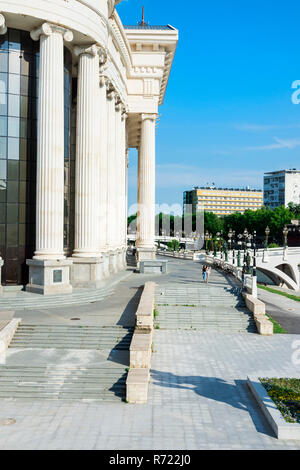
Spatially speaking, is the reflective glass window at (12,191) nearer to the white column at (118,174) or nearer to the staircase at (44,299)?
the staircase at (44,299)

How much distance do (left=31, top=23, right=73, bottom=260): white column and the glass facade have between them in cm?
146

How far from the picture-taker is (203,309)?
88.8 ft

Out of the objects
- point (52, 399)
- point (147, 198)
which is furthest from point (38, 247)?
point (147, 198)

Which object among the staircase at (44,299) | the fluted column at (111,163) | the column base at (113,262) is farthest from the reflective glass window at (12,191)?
the column base at (113,262)

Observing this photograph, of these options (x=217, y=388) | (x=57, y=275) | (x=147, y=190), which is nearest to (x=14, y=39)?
(x=57, y=275)

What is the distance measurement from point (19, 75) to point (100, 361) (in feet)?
61.9

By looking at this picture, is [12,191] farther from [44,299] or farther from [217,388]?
[217,388]

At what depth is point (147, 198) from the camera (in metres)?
48.0

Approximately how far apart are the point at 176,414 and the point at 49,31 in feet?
74.2

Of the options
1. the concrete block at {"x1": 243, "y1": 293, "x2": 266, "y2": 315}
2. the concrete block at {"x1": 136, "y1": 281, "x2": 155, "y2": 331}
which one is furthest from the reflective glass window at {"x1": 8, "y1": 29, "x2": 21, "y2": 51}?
the concrete block at {"x1": 243, "y1": 293, "x2": 266, "y2": 315}

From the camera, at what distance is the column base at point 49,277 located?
1030 inches

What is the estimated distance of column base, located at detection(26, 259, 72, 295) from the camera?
26.2 m

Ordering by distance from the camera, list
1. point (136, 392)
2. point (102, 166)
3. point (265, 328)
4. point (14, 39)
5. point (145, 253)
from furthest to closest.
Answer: point (145, 253), point (102, 166), point (14, 39), point (265, 328), point (136, 392)
